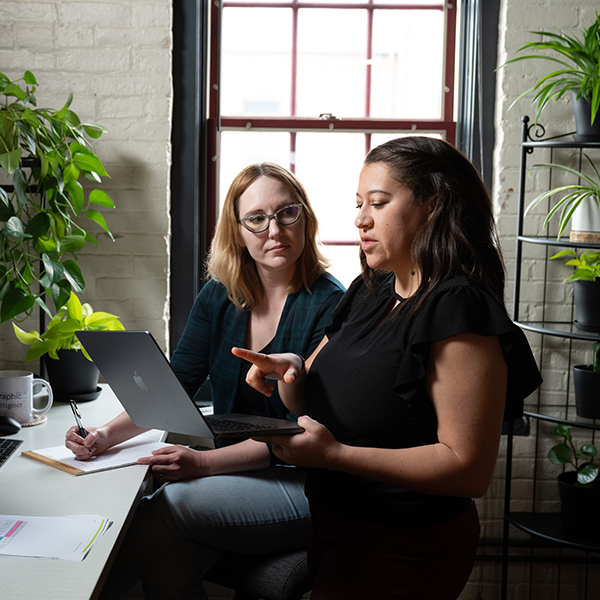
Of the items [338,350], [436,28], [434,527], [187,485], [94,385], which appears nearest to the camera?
[434,527]

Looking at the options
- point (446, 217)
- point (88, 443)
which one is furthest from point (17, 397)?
point (446, 217)

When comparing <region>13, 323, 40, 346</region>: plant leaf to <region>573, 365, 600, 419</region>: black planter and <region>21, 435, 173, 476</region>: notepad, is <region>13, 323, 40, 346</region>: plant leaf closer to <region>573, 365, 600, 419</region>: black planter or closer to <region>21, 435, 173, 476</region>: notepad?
<region>21, 435, 173, 476</region>: notepad

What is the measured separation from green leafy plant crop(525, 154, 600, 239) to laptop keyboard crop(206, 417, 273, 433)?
1.16 m

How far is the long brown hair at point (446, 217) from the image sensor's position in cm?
111

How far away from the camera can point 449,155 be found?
1170mm

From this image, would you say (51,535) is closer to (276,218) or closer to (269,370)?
(269,370)

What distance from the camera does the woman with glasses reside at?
1.40 meters

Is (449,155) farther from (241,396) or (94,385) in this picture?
(94,385)

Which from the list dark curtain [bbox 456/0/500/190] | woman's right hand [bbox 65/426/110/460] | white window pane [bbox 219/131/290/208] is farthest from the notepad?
dark curtain [bbox 456/0/500/190]

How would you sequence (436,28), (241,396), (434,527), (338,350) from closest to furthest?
(434,527), (338,350), (241,396), (436,28)

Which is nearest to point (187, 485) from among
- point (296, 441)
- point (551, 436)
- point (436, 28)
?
point (296, 441)

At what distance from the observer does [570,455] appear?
6.66 feet

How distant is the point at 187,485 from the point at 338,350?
50cm

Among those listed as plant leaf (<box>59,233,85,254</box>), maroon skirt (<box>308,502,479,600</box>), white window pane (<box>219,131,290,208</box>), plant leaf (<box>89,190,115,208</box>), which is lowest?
maroon skirt (<box>308,502,479,600</box>)
